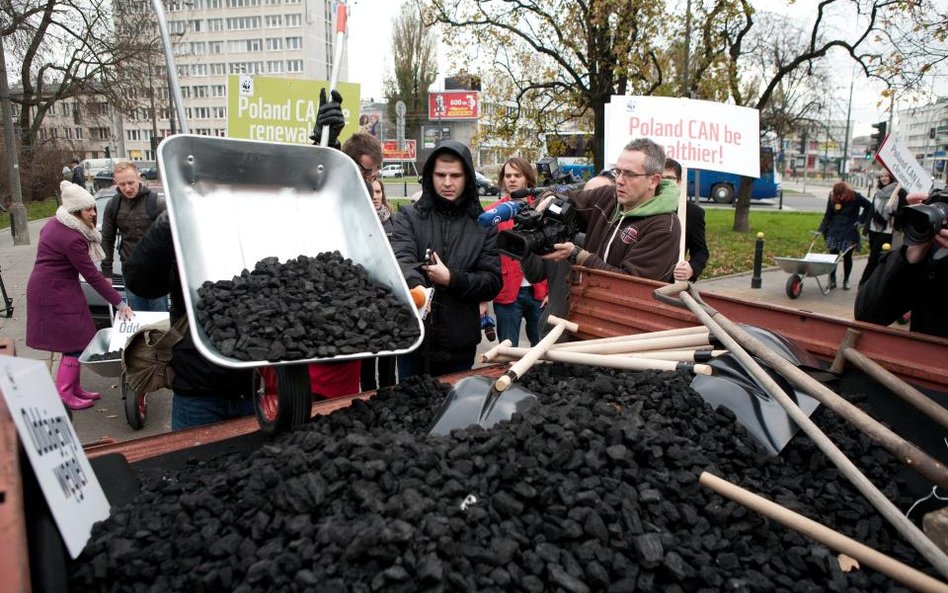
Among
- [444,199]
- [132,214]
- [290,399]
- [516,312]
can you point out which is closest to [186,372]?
[290,399]

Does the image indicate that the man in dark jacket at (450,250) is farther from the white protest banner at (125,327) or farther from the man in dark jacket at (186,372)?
the white protest banner at (125,327)

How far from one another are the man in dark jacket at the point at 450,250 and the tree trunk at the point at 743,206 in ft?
45.9

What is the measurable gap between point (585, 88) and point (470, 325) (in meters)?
11.4

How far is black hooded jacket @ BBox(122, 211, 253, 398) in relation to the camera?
7.50ft

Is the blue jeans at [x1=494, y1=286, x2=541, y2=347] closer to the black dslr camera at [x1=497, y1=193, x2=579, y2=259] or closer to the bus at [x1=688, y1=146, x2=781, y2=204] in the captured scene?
the black dslr camera at [x1=497, y1=193, x2=579, y2=259]

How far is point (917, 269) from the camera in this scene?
2609 millimetres

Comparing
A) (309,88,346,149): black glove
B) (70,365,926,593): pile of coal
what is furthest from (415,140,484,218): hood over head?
(70,365,926,593): pile of coal

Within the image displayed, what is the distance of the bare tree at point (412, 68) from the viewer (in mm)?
54469

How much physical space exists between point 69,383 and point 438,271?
3.62m

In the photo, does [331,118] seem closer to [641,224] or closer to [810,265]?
[641,224]

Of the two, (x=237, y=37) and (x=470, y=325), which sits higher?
(x=237, y=37)

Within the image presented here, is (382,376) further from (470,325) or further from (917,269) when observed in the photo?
(917,269)

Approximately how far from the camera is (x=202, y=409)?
2486 mm

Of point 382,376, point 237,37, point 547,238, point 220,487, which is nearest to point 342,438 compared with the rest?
point 220,487
